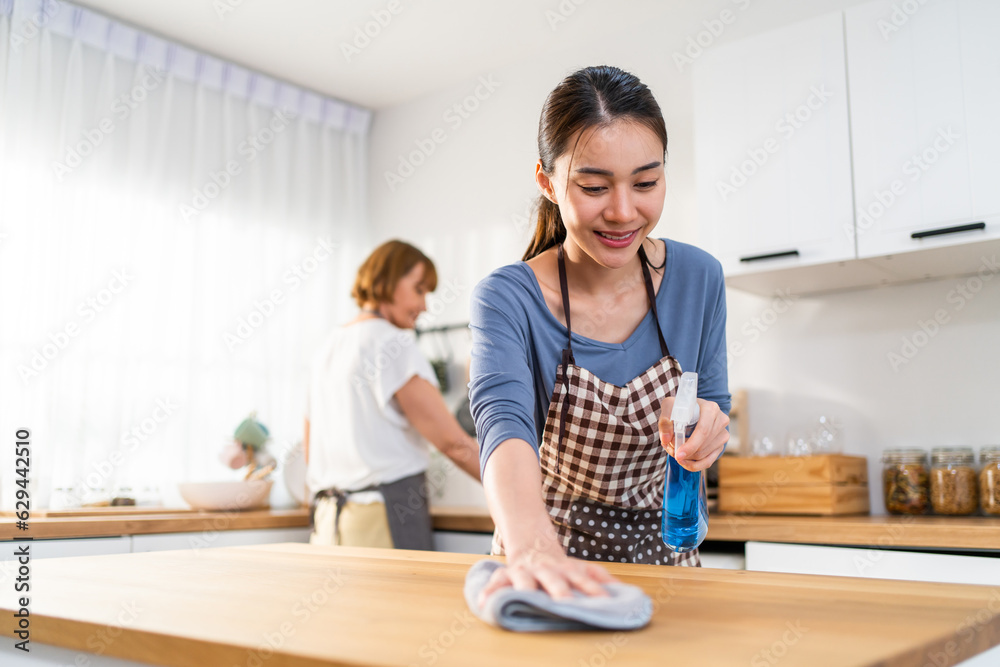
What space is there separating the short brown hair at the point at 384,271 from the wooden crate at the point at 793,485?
3.53 feet

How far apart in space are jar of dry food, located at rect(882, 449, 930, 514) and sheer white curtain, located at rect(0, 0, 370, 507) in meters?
2.27

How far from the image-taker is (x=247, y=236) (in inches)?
137

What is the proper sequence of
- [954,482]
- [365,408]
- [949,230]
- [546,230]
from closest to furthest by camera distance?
[546,230] → [949,230] → [954,482] → [365,408]

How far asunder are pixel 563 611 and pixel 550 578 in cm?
5

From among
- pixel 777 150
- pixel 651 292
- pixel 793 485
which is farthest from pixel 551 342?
pixel 777 150

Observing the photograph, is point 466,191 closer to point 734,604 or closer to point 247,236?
point 247,236

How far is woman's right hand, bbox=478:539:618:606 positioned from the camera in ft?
2.25

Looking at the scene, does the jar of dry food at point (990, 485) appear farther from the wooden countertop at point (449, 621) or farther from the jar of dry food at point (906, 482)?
the wooden countertop at point (449, 621)

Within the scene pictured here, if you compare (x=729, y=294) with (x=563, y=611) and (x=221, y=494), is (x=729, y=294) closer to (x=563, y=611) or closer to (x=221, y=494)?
(x=221, y=494)

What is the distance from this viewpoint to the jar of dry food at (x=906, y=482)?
230 centimetres

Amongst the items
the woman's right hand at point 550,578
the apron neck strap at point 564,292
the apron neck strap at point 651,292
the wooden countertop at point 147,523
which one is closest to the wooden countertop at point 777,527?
the wooden countertop at point 147,523

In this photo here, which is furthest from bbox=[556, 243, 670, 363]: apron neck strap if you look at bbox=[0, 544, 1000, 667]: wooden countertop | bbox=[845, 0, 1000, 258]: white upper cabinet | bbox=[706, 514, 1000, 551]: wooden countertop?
bbox=[845, 0, 1000, 258]: white upper cabinet

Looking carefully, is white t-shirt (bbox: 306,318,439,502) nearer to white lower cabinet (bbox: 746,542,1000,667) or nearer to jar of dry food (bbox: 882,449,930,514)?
white lower cabinet (bbox: 746,542,1000,667)

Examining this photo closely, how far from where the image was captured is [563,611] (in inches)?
25.4
